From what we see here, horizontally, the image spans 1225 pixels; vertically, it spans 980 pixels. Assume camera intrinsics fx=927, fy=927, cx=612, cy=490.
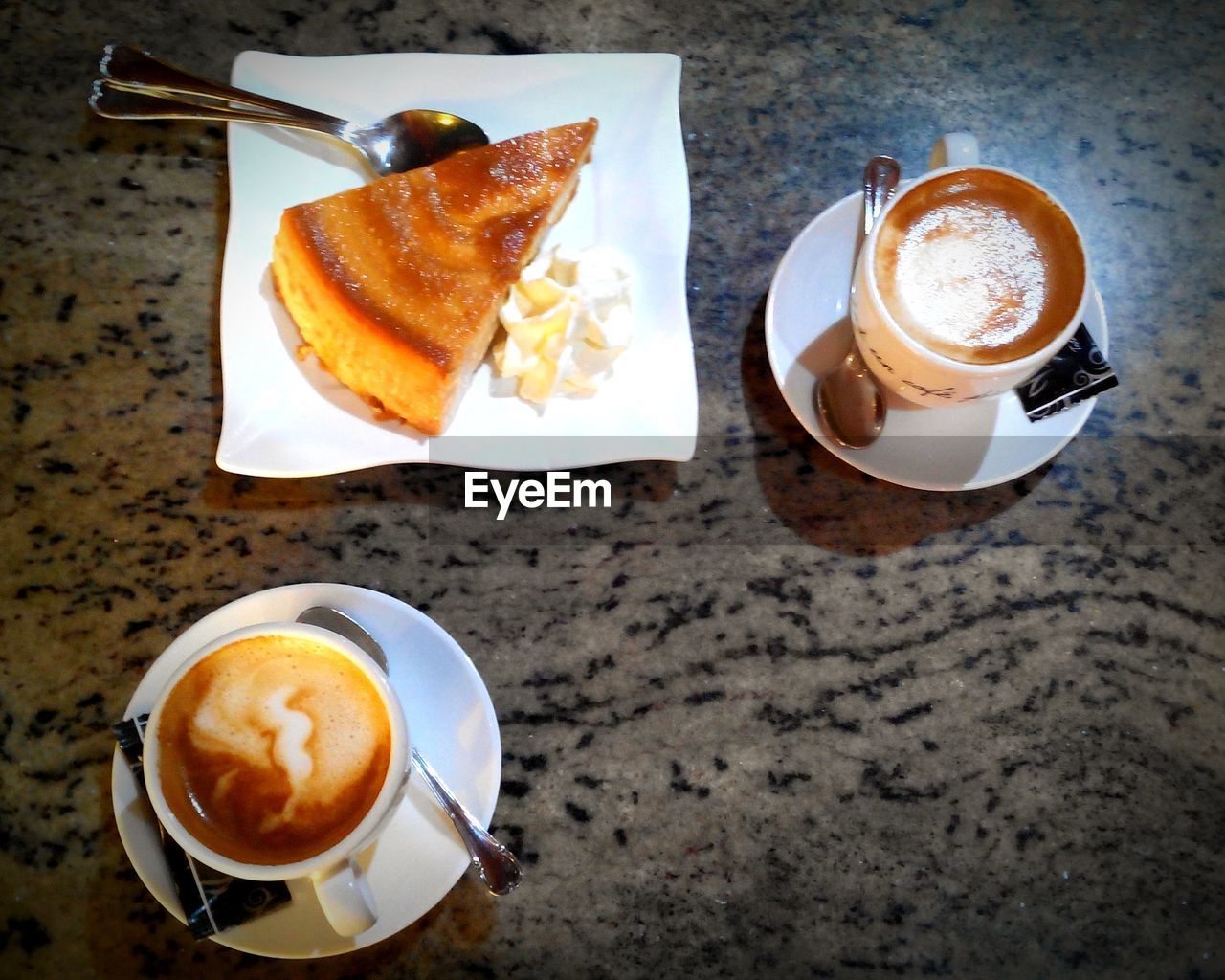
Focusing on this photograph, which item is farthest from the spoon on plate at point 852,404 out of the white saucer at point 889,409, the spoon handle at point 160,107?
the spoon handle at point 160,107

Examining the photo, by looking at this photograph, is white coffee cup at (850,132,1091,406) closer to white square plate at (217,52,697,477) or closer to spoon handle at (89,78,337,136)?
white square plate at (217,52,697,477)

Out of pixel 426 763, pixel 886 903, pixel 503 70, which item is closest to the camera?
pixel 426 763

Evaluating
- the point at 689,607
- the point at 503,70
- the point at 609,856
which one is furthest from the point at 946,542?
the point at 503,70

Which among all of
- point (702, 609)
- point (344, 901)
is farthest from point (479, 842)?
point (702, 609)

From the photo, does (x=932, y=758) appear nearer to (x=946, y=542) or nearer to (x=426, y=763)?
(x=946, y=542)

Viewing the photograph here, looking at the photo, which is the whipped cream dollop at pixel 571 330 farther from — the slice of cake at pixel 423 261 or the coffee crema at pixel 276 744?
the coffee crema at pixel 276 744

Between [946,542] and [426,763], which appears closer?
[426,763]

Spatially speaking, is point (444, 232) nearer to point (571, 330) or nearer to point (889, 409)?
point (571, 330)
